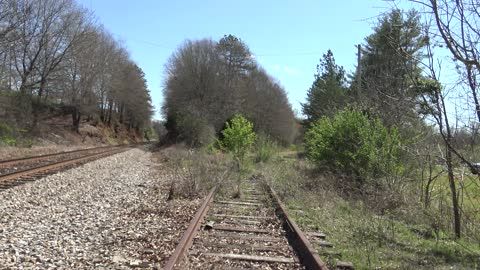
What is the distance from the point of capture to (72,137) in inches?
2144

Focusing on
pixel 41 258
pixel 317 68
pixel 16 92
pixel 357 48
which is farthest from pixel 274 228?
pixel 317 68

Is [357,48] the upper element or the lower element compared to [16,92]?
upper

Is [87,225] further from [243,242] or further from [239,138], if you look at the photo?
[239,138]

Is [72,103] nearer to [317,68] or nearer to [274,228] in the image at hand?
[317,68]

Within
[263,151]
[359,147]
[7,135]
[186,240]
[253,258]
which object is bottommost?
[253,258]

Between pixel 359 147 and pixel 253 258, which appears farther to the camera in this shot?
pixel 359 147

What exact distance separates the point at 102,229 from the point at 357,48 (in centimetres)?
2568

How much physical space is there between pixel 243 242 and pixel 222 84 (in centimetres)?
5728

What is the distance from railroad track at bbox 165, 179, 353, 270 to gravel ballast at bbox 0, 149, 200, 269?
0.31m

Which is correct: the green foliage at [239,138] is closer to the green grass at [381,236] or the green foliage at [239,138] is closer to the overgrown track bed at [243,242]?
the green grass at [381,236]

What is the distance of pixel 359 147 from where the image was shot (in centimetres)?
1595

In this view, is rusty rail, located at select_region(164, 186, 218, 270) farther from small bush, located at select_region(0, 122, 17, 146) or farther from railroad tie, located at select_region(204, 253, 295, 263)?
small bush, located at select_region(0, 122, 17, 146)

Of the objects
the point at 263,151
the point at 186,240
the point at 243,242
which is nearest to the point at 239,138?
the point at 263,151

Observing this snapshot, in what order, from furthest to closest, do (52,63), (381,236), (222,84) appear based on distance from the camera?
1. (222,84)
2. (52,63)
3. (381,236)
